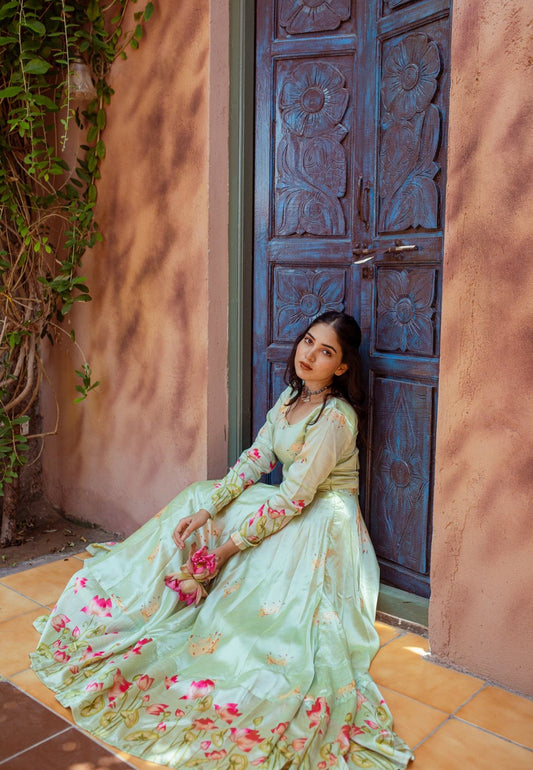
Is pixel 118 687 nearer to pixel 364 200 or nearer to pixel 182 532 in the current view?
pixel 182 532

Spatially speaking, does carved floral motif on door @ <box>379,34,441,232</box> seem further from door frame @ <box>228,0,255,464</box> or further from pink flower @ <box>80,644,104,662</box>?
pink flower @ <box>80,644,104,662</box>

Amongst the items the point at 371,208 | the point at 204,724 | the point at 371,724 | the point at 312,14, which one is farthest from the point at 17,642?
the point at 312,14

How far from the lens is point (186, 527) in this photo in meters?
2.41

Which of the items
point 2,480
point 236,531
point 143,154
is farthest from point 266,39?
point 2,480

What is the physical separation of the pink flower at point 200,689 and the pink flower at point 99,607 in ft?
1.62

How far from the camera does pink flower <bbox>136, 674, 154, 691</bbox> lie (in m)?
2.00

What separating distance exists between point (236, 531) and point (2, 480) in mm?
1396

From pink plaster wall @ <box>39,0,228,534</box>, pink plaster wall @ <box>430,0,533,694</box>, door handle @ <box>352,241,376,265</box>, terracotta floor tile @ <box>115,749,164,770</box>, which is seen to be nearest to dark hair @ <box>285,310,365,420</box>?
door handle @ <box>352,241,376,265</box>

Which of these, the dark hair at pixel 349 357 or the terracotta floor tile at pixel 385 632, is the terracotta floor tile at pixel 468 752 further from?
the dark hair at pixel 349 357

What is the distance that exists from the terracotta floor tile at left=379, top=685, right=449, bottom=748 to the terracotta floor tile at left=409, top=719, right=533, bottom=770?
28 millimetres

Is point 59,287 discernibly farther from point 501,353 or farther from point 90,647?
point 501,353

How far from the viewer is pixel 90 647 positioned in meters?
2.22

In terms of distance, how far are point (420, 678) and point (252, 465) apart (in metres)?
0.90

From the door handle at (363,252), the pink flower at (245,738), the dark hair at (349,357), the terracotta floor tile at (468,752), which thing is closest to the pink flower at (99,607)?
the pink flower at (245,738)
